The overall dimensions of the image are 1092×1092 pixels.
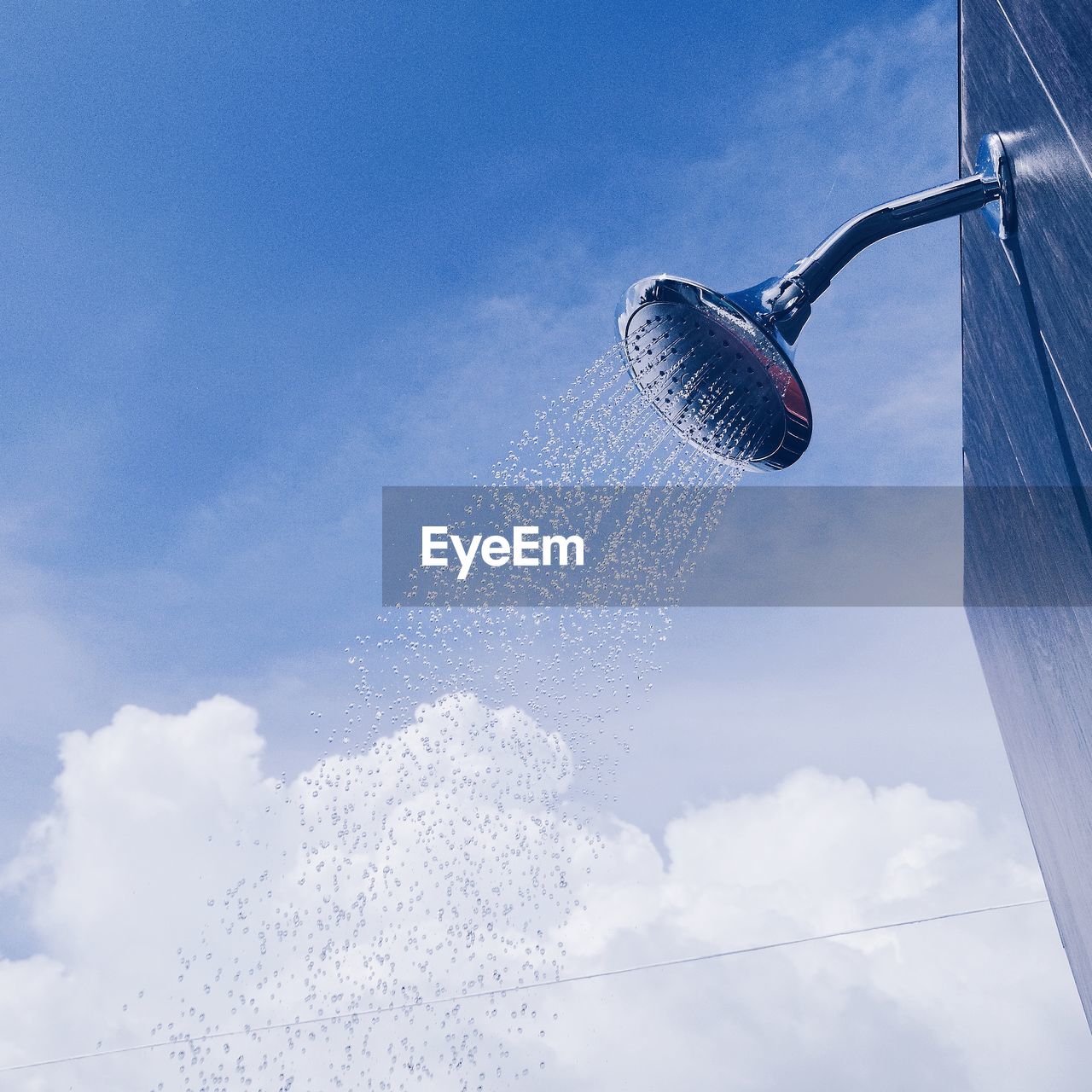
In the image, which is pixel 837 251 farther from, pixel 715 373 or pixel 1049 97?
pixel 1049 97

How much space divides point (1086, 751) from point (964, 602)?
2381mm

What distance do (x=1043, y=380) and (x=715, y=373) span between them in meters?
0.82

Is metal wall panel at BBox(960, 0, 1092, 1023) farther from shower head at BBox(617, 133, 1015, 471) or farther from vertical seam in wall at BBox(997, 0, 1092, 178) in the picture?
shower head at BBox(617, 133, 1015, 471)

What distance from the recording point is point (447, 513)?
4.55 meters

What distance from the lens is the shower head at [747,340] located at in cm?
142

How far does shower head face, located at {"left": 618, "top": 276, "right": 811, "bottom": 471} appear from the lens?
142cm

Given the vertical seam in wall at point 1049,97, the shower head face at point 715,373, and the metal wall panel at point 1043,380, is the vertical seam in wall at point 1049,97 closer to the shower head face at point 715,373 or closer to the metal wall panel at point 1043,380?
the metal wall panel at point 1043,380

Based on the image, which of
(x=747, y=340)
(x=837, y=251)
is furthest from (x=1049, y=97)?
(x=747, y=340)

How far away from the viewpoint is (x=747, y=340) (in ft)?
4.66

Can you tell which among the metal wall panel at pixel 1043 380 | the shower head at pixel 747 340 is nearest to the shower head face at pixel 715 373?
the shower head at pixel 747 340

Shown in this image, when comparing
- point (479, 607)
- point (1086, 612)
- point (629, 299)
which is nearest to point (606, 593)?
point (479, 607)

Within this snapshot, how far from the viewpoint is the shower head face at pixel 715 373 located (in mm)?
1421

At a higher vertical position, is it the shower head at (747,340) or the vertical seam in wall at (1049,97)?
the vertical seam in wall at (1049,97)

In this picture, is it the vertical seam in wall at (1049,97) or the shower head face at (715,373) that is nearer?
the vertical seam in wall at (1049,97)
